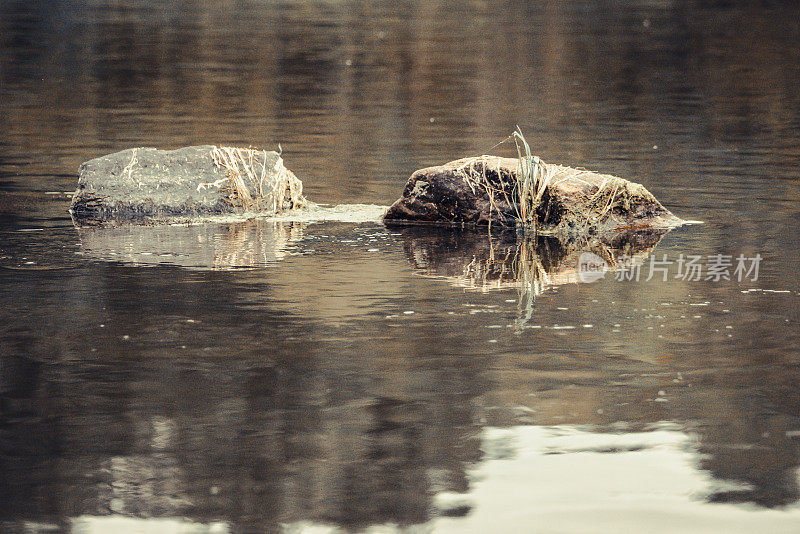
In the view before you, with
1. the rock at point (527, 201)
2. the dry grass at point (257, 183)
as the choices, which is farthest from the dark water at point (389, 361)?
the dry grass at point (257, 183)

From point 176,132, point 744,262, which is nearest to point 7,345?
point 744,262

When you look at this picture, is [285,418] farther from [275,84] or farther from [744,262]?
[275,84]

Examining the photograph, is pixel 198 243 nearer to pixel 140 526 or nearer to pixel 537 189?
pixel 537 189

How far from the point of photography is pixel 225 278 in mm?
11891

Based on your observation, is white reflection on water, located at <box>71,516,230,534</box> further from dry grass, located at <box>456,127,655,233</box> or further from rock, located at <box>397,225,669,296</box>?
dry grass, located at <box>456,127,655,233</box>

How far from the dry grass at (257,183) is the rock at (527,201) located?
106cm

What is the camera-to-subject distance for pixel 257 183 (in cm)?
1544

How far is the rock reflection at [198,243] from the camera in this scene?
12.7 m

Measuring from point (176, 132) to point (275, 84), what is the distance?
948 centimetres

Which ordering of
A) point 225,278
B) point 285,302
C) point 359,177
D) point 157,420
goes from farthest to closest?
point 359,177, point 225,278, point 285,302, point 157,420

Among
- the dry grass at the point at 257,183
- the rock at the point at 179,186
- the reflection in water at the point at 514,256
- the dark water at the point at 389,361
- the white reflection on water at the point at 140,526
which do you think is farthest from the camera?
the dry grass at the point at 257,183

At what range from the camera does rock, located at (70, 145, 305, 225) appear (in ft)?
49.3

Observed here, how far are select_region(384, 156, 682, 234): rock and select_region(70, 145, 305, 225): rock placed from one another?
119 centimetres

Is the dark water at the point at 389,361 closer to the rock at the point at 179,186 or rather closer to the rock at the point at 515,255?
the rock at the point at 515,255
